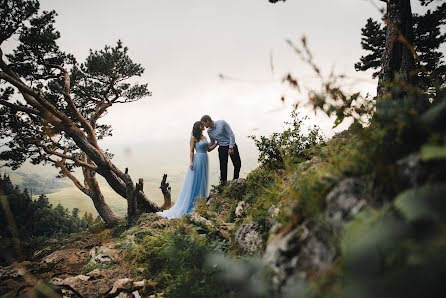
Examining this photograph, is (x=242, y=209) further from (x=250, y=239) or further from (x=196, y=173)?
(x=196, y=173)

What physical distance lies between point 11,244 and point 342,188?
11450mm

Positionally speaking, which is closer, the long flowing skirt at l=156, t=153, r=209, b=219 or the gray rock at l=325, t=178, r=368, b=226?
the gray rock at l=325, t=178, r=368, b=226

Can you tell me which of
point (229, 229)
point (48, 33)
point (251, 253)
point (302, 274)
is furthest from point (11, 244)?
point (302, 274)

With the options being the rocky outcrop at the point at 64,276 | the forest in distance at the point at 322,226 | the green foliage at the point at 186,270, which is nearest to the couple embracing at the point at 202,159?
the forest in distance at the point at 322,226

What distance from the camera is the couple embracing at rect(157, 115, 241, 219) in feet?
26.2

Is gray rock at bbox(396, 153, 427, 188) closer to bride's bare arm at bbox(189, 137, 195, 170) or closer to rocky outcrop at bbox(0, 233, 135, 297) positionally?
rocky outcrop at bbox(0, 233, 135, 297)

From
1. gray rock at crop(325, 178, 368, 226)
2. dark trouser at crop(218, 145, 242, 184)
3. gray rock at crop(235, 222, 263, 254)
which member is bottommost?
gray rock at crop(235, 222, 263, 254)

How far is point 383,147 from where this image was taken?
1444 millimetres

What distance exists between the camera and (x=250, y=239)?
258 centimetres

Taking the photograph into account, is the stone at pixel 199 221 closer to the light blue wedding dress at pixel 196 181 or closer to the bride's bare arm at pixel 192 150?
the light blue wedding dress at pixel 196 181

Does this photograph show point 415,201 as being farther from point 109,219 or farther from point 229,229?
point 109,219

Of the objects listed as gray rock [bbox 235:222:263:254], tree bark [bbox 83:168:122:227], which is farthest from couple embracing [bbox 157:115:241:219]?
gray rock [bbox 235:222:263:254]

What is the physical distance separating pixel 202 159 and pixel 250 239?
5.91 meters

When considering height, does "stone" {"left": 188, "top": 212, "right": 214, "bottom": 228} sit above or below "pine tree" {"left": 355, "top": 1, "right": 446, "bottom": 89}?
below
